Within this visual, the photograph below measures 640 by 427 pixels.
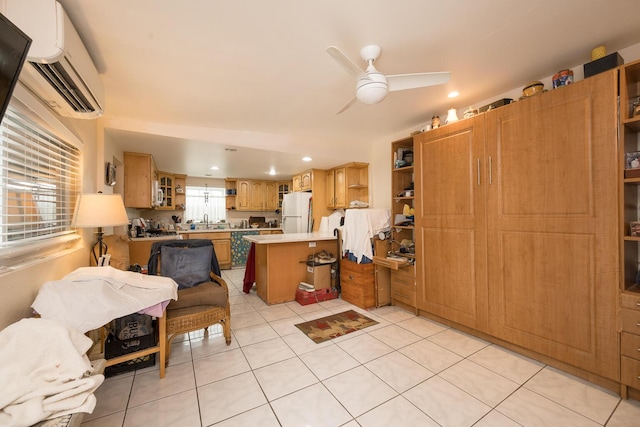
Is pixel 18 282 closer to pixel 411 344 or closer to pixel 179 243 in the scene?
pixel 179 243

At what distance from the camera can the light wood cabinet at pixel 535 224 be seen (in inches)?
69.9

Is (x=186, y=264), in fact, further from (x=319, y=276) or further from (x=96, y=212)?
(x=319, y=276)

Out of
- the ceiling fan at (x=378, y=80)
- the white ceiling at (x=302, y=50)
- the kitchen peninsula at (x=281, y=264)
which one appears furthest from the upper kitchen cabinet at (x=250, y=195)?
the ceiling fan at (x=378, y=80)

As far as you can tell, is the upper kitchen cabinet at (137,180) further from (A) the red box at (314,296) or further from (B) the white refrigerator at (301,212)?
(A) the red box at (314,296)

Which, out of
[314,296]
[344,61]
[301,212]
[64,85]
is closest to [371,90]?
[344,61]

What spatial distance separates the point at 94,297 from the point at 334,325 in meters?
2.17

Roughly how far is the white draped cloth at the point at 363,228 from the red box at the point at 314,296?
2.29 feet

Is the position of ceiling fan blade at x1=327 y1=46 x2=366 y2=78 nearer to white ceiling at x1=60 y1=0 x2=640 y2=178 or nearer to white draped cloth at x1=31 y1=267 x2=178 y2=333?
white ceiling at x1=60 y1=0 x2=640 y2=178

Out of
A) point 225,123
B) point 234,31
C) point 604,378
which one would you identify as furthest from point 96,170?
point 604,378

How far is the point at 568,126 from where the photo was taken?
1.92 m

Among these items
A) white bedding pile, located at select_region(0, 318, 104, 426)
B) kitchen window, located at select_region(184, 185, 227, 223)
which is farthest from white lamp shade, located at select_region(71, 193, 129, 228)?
kitchen window, located at select_region(184, 185, 227, 223)

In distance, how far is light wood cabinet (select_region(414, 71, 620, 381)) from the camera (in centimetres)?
178

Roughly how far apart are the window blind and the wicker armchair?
77 cm

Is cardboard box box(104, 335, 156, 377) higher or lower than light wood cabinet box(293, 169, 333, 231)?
lower
